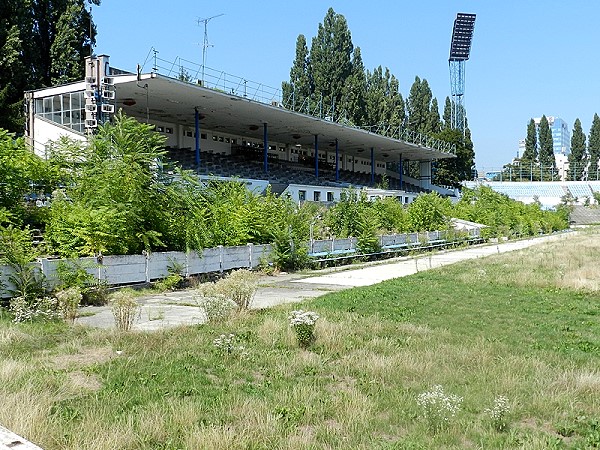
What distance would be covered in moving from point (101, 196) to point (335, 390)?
12684 mm

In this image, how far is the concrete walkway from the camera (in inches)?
518

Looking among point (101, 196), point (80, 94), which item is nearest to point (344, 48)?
point (80, 94)

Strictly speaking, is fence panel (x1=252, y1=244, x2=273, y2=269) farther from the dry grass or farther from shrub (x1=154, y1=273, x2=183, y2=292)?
the dry grass

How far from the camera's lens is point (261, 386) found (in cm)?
750

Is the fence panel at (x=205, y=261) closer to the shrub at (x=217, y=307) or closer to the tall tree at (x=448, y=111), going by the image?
the shrub at (x=217, y=307)

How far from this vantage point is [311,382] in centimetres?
768

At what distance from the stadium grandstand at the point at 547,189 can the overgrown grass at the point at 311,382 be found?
337ft

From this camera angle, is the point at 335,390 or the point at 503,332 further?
the point at 503,332

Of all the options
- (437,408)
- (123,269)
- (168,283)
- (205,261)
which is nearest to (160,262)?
(168,283)

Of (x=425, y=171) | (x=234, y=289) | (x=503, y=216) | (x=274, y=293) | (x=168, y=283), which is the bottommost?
(x=274, y=293)

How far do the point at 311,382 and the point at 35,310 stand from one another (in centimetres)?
737

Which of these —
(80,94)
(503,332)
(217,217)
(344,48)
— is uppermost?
(344,48)

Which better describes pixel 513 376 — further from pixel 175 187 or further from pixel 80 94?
pixel 80 94

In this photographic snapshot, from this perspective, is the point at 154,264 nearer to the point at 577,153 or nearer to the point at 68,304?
the point at 68,304
